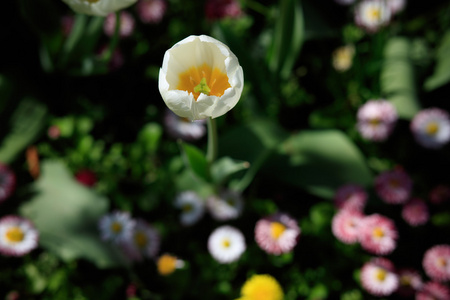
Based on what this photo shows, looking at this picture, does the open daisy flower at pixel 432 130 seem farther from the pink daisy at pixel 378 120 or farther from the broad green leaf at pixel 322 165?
the broad green leaf at pixel 322 165

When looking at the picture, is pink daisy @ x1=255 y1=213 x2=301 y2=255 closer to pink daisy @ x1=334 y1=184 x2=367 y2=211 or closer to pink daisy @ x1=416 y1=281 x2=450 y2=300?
pink daisy @ x1=334 y1=184 x2=367 y2=211

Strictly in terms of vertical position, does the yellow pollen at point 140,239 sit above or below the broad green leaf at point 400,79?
below

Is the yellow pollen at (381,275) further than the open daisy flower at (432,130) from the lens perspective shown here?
No

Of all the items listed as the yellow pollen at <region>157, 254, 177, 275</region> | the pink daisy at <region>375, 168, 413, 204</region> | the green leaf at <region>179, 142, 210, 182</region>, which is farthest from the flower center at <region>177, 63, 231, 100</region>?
the pink daisy at <region>375, 168, 413, 204</region>

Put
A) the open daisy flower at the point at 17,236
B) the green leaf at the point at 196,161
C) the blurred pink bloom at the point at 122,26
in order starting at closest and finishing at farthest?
the green leaf at the point at 196,161, the open daisy flower at the point at 17,236, the blurred pink bloom at the point at 122,26

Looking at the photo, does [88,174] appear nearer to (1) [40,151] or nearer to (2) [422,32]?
(1) [40,151]

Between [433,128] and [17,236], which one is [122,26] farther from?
[433,128]

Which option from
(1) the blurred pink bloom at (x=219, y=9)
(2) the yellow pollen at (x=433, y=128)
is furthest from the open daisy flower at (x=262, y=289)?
(1) the blurred pink bloom at (x=219, y=9)
